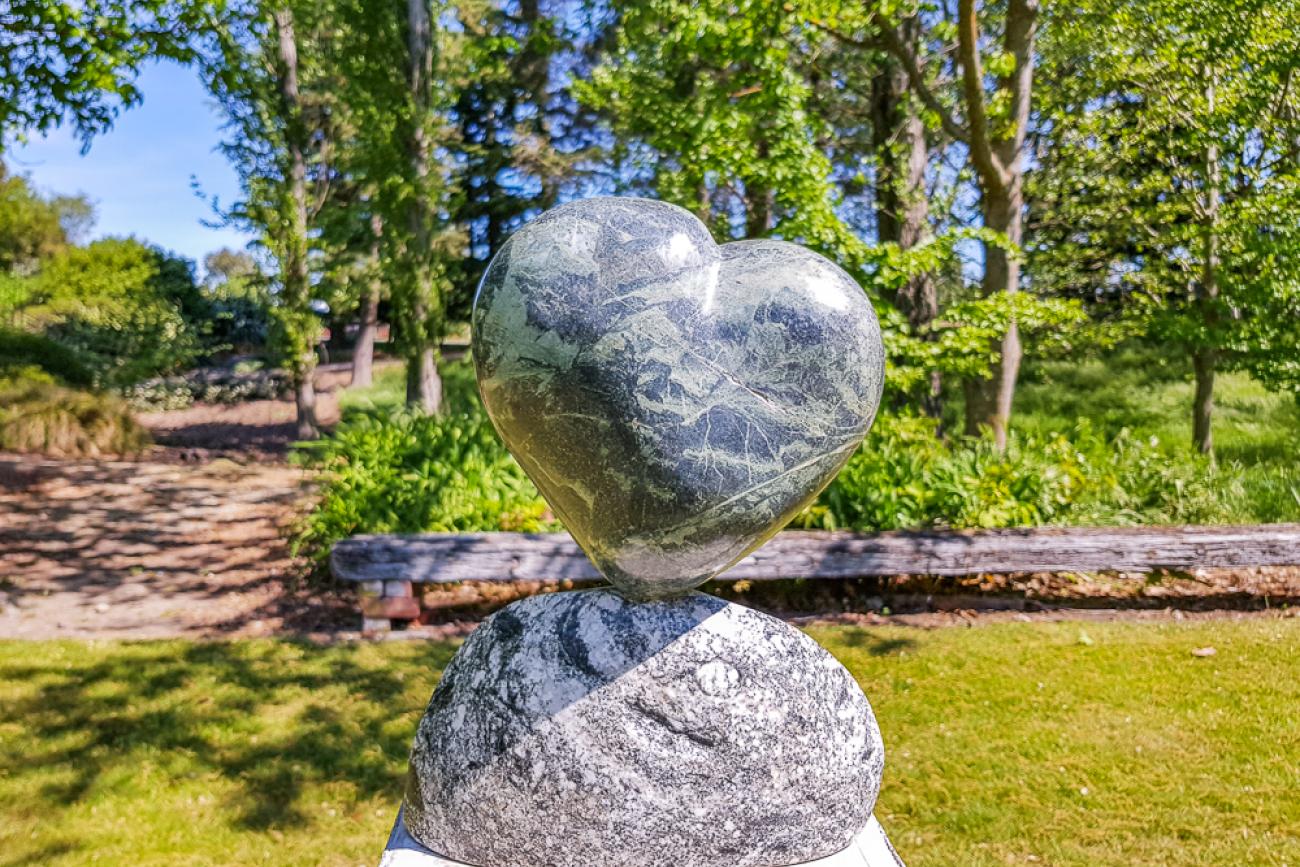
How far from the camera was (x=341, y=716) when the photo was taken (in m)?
4.80

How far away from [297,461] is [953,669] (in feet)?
32.1

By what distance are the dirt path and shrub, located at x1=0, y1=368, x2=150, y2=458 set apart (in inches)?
27.2

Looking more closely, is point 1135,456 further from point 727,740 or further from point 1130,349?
point 1130,349

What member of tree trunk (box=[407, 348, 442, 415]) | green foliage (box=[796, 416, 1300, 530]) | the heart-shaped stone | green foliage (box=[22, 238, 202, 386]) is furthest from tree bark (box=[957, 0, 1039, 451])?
green foliage (box=[22, 238, 202, 386])

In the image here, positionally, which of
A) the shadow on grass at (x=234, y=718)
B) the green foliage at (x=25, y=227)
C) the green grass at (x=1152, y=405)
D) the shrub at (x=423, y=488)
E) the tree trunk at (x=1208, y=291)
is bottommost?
the shadow on grass at (x=234, y=718)

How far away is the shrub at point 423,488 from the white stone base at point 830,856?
4.36 meters

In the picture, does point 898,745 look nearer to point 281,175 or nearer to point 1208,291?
point 1208,291

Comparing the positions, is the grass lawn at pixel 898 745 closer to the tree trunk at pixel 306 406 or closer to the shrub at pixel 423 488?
the shrub at pixel 423 488

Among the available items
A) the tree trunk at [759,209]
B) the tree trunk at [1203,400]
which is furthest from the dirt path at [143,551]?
the tree trunk at [1203,400]

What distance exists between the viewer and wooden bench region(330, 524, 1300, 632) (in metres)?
6.06

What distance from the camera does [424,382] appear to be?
1127 cm

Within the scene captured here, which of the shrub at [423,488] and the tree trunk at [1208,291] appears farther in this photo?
the tree trunk at [1208,291]

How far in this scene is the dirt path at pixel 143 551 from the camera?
660 cm

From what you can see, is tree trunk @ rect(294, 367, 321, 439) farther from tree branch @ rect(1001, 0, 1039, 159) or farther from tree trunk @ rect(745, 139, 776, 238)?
tree branch @ rect(1001, 0, 1039, 159)
